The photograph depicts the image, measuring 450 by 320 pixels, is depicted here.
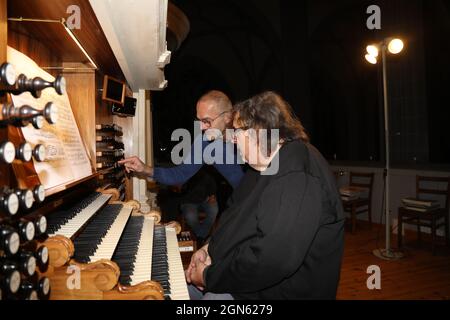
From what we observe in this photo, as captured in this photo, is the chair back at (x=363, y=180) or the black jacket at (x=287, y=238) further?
the chair back at (x=363, y=180)

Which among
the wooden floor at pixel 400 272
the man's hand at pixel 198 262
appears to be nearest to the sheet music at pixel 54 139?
the man's hand at pixel 198 262

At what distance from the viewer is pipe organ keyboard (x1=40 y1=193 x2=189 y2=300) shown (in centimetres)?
Result: 129

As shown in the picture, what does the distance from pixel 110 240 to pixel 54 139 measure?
0.72 meters

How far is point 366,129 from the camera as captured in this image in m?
8.43

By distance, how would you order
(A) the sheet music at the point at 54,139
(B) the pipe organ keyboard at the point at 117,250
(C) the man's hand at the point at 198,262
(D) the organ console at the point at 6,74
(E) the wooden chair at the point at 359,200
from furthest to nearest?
(E) the wooden chair at the point at 359,200 < (C) the man's hand at the point at 198,262 < (A) the sheet music at the point at 54,139 < (B) the pipe organ keyboard at the point at 117,250 < (D) the organ console at the point at 6,74

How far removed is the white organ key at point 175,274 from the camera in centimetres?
152

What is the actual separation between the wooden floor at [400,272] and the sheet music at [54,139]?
2828 mm

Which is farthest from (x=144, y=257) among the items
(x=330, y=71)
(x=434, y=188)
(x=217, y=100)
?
(x=330, y=71)

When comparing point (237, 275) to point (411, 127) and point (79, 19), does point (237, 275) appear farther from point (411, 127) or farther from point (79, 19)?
point (411, 127)

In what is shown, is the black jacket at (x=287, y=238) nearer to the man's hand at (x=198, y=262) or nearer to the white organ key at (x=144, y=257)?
the man's hand at (x=198, y=262)

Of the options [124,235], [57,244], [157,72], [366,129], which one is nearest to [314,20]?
[366,129]

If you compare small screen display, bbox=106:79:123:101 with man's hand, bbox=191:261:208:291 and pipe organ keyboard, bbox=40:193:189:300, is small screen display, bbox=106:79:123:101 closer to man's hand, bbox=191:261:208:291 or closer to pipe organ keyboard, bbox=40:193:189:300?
pipe organ keyboard, bbox=40:193:189:300

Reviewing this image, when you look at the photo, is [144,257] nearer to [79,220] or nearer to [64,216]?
[79,220]

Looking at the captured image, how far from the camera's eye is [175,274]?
1.74m
